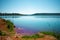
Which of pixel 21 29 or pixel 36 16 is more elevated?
pixel 36 16

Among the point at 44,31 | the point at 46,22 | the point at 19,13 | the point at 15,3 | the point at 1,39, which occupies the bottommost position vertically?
the point at 1,39

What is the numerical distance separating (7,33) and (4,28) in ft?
0.25

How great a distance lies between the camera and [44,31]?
153cm

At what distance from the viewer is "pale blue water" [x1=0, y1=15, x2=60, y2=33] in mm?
1535

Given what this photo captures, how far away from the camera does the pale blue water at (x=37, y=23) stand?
154 centimetres

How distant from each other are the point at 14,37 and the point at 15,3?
1.49 feet

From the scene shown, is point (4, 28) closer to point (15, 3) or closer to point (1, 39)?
point (1, 39)

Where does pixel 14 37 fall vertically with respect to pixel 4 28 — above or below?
below

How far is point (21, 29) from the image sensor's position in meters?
1.53

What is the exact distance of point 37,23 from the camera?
1545mm

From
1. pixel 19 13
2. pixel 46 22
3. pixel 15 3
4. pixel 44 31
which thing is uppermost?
pixel 15 3

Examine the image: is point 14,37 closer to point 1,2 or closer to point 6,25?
point 6,25

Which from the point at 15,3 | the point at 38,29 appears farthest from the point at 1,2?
the point at 38,29

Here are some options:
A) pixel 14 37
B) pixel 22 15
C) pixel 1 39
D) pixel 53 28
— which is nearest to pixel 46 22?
pixel 53 28
